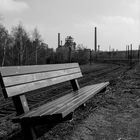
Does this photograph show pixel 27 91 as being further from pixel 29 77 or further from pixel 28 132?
pixel 28 132

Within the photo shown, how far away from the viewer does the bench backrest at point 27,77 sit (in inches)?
120

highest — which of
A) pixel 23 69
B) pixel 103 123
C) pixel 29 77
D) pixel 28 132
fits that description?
pixel 23 69

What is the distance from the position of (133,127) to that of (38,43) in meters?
45.4

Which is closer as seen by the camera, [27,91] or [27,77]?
[27,91]

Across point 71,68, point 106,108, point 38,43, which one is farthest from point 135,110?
point 38,43

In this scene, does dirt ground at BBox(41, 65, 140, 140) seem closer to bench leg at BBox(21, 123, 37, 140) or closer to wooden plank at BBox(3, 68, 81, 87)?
bench leg at BBox(21, 123, 37, 140)

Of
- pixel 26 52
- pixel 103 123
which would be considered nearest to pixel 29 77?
pixel 103 123

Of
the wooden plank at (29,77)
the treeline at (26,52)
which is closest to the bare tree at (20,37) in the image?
the treeline at (26,52)

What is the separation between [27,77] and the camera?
3.61 metres

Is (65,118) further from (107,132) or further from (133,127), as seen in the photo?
(133,127)

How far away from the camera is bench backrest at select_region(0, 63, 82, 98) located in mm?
3041

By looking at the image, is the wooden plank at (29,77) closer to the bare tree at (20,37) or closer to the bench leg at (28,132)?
the bench leg at (28,132)

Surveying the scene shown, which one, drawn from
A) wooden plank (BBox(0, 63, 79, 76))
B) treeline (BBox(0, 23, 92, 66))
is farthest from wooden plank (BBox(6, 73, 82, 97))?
treeline (BBox(0, 23, 92, 66))

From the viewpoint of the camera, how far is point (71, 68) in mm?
6016
